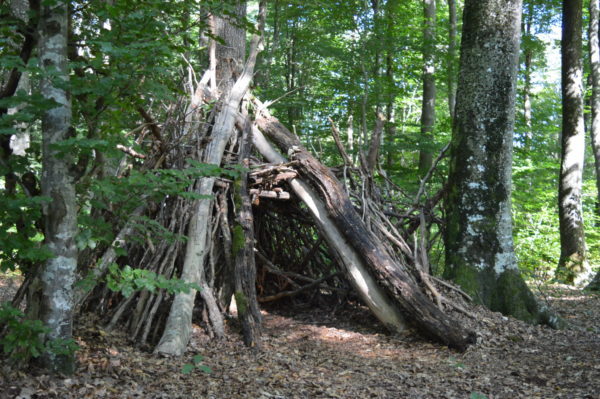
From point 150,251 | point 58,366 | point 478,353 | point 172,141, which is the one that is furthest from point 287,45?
point 58,366

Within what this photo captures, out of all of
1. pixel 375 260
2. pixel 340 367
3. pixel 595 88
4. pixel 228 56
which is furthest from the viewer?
pixel 595 88

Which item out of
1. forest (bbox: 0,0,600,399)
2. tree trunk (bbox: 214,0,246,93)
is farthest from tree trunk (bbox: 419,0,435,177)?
tree trunk (bbox: 214,0,246,93)

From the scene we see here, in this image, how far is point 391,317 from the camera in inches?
194

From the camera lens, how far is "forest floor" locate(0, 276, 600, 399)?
3254 mm

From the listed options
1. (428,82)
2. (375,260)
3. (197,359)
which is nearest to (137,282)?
(197,359)

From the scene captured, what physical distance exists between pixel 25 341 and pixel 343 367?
240 cm

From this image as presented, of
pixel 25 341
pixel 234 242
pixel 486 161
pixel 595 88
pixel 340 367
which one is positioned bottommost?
pixel 340 367

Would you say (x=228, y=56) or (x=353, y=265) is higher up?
(x=228, y=56)

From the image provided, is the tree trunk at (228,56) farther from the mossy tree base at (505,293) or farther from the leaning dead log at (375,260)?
the mossy tree base at (505,293)

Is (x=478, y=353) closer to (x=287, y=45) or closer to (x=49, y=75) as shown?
(x=49, y=75)

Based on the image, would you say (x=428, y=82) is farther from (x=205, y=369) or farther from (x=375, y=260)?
(x=205, y=369)

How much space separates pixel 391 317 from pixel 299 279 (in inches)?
56.0

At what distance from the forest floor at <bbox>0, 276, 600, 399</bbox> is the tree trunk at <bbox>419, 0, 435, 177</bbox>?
557cm

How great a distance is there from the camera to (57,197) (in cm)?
295
